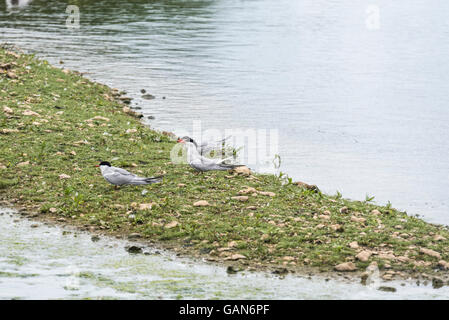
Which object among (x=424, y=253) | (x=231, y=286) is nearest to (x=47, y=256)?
(x=231, y=286)

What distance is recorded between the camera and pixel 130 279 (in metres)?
9.62

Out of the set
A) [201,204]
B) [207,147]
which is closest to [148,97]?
[207,147]


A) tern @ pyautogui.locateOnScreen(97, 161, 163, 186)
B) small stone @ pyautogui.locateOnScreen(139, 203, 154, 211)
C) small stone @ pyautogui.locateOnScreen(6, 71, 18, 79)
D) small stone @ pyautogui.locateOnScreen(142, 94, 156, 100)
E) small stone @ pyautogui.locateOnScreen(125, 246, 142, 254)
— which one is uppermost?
small stone @ pyautogui.locateOnScreen(6, 71, 18, 79)

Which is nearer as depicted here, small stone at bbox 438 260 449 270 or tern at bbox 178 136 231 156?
small stone at bbox 438 260 449 270

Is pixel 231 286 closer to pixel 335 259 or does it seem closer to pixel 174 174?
pixel 335 259

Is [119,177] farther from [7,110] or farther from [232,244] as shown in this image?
[7,110]

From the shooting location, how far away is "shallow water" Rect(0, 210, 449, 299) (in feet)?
29.9

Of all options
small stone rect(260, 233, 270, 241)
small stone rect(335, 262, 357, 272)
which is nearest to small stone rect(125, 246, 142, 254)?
small stone rect(260, 233, 270, 241)

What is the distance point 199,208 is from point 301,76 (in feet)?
61.8

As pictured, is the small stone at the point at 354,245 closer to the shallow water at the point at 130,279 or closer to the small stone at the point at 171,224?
the shallow water at the point at 130,279

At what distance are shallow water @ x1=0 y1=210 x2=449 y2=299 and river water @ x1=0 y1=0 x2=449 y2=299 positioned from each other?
32mm

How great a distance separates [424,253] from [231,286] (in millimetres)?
3781

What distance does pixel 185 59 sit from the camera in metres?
33.3

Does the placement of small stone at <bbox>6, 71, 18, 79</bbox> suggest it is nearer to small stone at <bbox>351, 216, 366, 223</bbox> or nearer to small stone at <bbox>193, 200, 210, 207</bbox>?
small stone at <bbox>193, 200, 210, 207</bbox>
